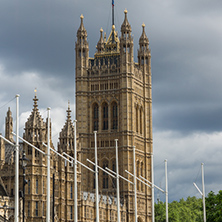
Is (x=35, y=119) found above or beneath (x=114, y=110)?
beneath

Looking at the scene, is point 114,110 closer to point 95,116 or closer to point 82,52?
point 95,116

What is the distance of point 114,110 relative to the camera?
139m

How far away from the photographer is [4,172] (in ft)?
290

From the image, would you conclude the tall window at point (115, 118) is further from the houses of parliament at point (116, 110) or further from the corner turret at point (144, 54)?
the corner turret at point (144, 54)

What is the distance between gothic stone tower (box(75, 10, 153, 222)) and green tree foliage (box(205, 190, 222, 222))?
1186 inches

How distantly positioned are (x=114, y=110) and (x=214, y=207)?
40.9m

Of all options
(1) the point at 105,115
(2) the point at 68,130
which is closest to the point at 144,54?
(1) the point at 105,115

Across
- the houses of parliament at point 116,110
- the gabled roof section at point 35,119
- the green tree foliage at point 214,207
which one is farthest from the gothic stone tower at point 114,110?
the gabled roof section at point 35,119

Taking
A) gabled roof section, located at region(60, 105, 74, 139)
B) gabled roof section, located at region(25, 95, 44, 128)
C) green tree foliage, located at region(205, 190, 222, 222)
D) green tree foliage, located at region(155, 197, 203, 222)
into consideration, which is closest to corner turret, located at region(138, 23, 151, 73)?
green tree foliage, located at region(155, 197, 203, 222)

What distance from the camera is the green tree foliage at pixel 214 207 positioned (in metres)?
94.5

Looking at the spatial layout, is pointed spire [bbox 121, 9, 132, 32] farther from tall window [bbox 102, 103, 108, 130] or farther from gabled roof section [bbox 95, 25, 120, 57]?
tall window [bbox 102, 103, 108, 130]

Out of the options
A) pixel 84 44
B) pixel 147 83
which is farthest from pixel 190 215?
pixel 84 44

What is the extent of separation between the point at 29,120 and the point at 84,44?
54622mm

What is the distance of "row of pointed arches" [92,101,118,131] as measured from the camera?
138000 mm
